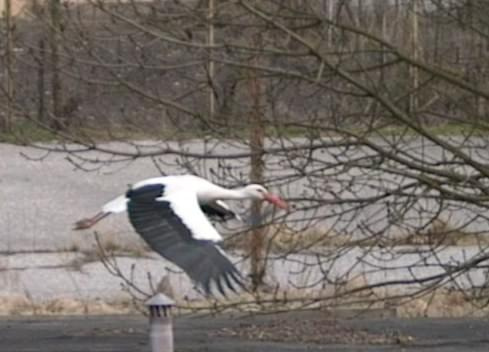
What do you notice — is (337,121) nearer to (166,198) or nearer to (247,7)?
(247,7)

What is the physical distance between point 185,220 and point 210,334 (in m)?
3.70

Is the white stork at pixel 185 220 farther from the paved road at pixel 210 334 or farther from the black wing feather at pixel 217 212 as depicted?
the paved road at pixel 210 334

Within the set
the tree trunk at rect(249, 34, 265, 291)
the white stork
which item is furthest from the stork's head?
the tree trunk at rect(249, 34, 265, 291)

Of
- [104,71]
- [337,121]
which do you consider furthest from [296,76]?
[104,71]

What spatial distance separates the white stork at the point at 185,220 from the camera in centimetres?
807

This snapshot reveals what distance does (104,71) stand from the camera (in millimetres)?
10617

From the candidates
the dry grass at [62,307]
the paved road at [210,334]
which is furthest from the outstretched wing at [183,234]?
the dry grass at [62,307]

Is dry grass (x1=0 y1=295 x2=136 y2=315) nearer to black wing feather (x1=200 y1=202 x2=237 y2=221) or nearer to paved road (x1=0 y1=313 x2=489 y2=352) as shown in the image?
paved road (x1=0 y1=313 x2=489 y2=352)

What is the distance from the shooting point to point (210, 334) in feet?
39.8

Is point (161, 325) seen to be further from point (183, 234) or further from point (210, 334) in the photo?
point (210, 334)

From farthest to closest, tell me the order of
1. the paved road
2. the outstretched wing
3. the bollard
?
the paved road, the outstretched wing, the bollard

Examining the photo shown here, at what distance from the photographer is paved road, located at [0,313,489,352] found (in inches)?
449

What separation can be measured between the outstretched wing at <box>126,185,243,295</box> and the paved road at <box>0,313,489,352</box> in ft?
Answer: 8.46

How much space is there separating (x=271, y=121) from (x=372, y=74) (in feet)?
2.08
